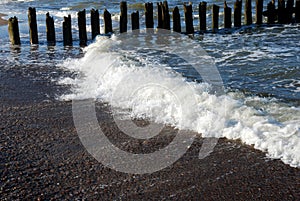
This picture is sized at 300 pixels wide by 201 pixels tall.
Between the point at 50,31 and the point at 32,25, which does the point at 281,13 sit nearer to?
the point at 50,31

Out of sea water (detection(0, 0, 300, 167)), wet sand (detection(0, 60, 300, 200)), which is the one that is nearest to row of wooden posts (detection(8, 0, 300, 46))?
sea water (detection(0, 0, 300, 167))

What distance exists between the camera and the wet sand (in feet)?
13.2

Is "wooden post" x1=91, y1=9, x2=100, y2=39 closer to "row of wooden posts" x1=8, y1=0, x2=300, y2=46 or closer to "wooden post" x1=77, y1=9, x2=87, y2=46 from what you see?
"row of wooden posts" x1=8, y1=0, x2=300, y2=46

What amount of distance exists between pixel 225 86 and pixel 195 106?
206 centimetres

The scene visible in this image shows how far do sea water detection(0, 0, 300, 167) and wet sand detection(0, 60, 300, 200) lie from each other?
1.16 ft

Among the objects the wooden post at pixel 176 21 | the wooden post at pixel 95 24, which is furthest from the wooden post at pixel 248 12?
the wooden post at pixel 95 24

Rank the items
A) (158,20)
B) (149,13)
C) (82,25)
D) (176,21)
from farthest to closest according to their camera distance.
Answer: (158,20), (149,13), (176,21), (82,25)

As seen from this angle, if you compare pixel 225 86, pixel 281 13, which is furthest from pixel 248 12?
pixel 225 86

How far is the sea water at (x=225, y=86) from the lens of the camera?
544 centimetres

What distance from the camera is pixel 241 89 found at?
26.7 feet

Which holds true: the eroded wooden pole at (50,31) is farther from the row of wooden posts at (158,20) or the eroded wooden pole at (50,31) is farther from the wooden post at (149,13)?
the wooden post at (149,13)

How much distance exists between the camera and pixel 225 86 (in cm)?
830

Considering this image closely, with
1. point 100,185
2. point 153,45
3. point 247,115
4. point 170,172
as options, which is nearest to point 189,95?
point 247,115

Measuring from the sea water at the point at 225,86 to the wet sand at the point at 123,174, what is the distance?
0.35 meters
